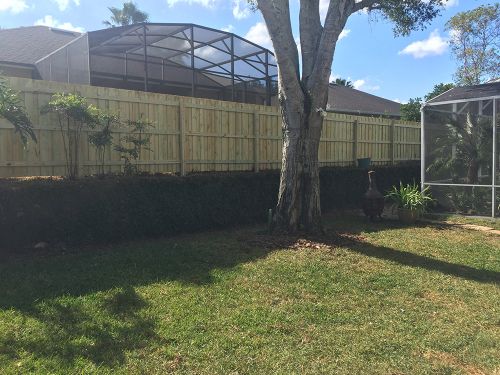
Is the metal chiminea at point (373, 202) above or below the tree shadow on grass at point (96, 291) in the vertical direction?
above

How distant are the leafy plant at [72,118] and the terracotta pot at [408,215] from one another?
6594 mm

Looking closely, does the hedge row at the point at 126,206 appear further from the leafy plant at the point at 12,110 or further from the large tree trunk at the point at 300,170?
the large tree trunk at the point at 300,170

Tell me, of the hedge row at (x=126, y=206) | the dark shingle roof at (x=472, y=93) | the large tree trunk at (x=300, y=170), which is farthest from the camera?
the dark shingle roof at (x=472, y=93)

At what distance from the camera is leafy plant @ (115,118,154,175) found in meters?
7.21

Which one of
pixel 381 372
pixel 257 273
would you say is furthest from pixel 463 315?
pixel 257 273

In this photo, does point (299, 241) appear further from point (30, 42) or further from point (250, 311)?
point (30, 42)

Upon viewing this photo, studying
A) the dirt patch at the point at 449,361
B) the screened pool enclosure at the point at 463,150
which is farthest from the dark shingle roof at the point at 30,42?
the dirt patch at the point at 449,361

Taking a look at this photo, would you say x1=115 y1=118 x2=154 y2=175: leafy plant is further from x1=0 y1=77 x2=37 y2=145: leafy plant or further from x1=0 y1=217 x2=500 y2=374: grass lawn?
x1=0 y1=77 x2=37 y2=145: leafy plant

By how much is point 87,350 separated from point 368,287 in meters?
3.08

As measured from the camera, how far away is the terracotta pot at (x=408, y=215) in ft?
31.1

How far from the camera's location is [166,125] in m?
7.97

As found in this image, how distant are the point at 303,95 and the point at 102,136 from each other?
334cm

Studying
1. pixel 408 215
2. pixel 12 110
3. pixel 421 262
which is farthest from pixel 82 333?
pixel 408 215

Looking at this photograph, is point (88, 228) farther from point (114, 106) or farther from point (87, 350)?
point (87, 350)
